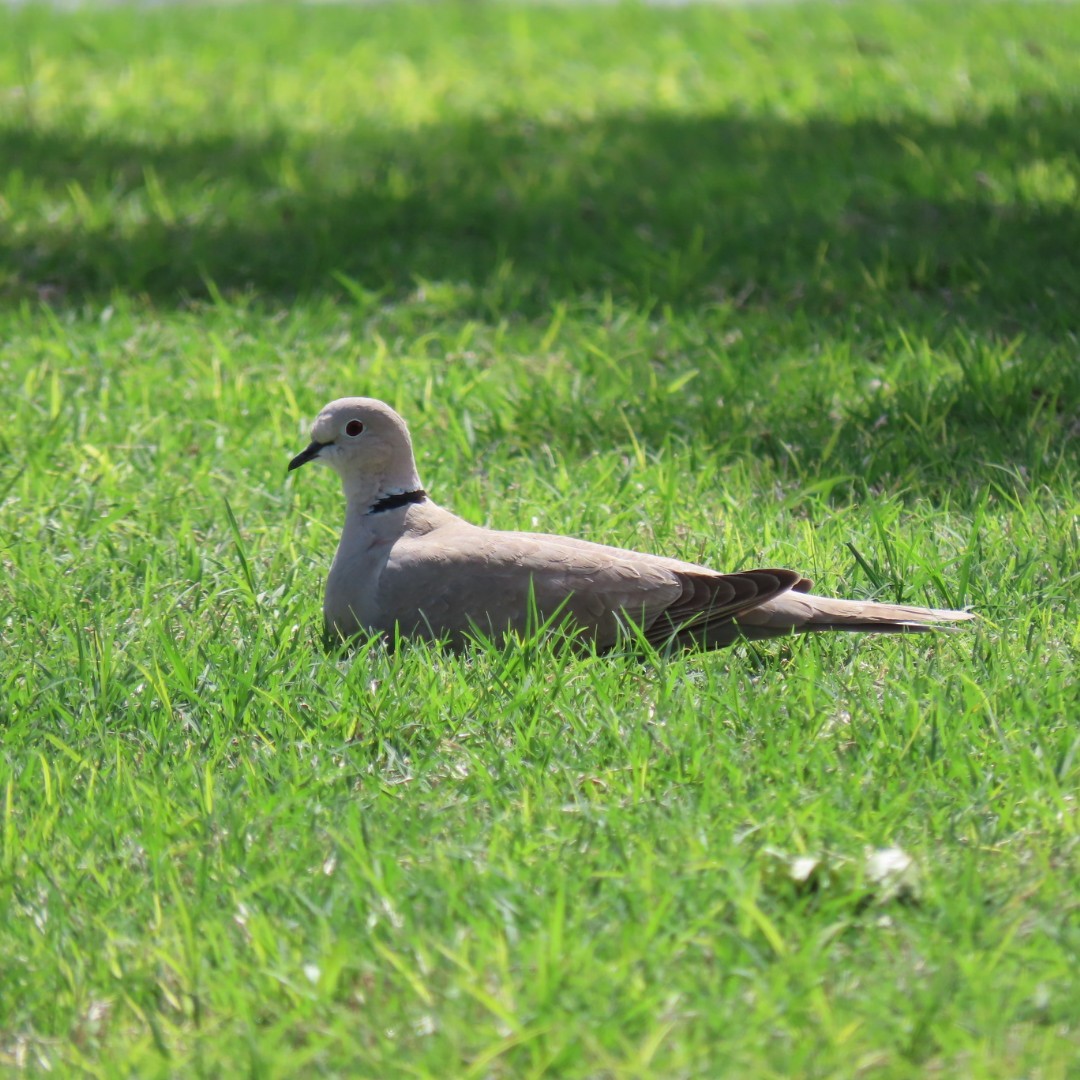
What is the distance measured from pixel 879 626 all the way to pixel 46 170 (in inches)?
231

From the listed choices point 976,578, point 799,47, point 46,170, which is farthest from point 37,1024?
point 799,47

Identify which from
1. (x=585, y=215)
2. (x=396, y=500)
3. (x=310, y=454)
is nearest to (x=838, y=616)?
(x=396, y=500)

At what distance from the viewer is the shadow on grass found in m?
6.48

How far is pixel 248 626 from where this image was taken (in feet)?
12.4

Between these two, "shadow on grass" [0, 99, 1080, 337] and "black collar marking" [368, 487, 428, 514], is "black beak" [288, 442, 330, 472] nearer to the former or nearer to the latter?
"black collar marking" [368, 487, 428, 514]

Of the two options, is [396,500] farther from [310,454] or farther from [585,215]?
[585,215]

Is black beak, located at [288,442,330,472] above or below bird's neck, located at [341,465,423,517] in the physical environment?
above

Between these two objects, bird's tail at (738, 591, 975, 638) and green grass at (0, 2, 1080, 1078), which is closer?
green grass at (0, 2, 1080, 1078)

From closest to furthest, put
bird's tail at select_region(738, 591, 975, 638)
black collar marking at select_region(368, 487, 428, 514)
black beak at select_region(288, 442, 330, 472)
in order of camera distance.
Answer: bird's tail at select_region(738, 591, 975, 638), black collar marking at select_region(368, 487, 428, 514), black beak at select_region(288, 442, 330, 472)

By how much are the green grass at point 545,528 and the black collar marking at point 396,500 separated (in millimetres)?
300

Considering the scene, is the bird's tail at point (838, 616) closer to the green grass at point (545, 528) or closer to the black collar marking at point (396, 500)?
the green grass at point (545, 528)

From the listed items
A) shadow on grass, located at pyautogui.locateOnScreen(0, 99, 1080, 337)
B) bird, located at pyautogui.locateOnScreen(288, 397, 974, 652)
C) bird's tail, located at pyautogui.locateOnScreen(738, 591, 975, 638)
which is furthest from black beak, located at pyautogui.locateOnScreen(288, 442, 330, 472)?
shadow on grass, located at pyautogui.locateOnScreen(0, 99, 1080, 337)

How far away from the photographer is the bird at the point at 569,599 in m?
3.58

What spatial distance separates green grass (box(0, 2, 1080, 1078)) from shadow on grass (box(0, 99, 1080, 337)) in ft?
0.11
